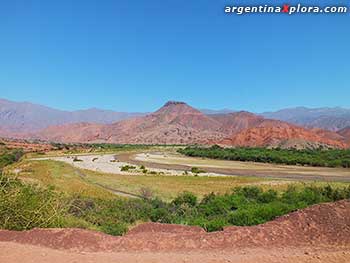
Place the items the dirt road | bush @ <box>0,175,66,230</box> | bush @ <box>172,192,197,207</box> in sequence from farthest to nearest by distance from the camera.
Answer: bush @ <box>172,192,197,207</box>
bush @ <box>0,175,66,230</box>
the dirt road

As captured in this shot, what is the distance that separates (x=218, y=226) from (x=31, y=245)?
7.20 m

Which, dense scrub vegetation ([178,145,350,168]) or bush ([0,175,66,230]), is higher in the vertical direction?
bush ([0,175,66,230])

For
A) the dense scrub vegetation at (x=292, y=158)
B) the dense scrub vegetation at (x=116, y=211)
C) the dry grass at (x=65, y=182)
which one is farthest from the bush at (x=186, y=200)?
the dense scrub vegetation at (x=292, y=158)

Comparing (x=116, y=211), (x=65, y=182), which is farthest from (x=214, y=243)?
(x=65, y=182)

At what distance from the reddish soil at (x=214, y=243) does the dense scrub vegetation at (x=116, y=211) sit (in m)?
1.26

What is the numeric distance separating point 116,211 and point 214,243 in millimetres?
13059

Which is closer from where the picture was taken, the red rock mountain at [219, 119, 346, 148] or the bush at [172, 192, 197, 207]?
the bush at [172, 192, 197, 207]

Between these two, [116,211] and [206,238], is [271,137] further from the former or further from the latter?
[206,238]

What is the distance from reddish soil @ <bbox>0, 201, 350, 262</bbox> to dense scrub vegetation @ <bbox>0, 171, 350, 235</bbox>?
4.13ft

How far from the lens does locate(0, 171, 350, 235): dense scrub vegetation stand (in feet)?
41.2

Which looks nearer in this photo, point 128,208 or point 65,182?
point 128,208

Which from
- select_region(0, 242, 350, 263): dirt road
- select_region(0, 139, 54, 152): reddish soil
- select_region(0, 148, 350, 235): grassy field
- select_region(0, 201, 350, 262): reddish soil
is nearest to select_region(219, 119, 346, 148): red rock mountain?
select_region(0, 139, 54, 152): reddish soil

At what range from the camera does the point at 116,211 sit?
Answer: 23000 millimetres

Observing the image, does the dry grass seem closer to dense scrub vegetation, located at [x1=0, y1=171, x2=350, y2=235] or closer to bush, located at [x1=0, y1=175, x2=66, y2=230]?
dense scrub vegetation, located at [x1=0, y1=171, x2=350, y2=235]
